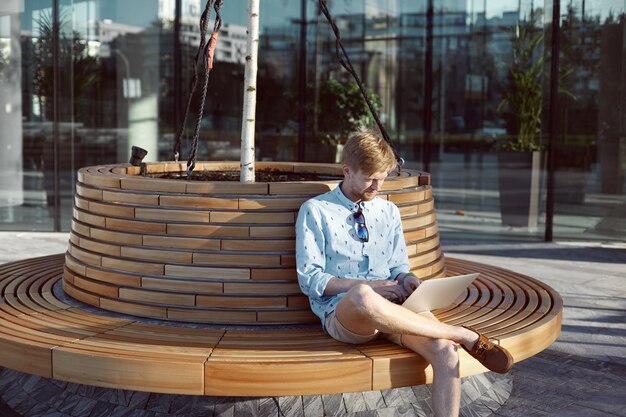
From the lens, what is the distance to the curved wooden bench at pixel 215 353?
3.22 metres

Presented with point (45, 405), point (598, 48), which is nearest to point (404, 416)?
point (45, 405)

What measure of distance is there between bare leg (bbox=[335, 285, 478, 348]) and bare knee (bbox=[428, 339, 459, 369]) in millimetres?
29

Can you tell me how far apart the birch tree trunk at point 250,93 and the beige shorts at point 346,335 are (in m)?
1.31

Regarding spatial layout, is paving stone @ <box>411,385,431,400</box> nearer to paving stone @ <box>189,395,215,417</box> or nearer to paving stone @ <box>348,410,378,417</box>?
paving stone @ <box>348,410,378,417</box>

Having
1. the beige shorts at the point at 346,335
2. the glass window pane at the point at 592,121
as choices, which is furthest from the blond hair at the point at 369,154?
the glass window pane at the point at 592,121

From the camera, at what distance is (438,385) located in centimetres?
335

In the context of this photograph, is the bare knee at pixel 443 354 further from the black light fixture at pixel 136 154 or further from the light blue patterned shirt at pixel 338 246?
the black light fixture at pixel 136 154

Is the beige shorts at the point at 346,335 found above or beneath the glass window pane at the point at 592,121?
beneath

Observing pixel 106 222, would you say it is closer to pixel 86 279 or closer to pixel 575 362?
pixel 86 279

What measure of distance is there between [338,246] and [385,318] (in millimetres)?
509

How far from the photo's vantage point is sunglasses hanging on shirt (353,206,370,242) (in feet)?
12.5

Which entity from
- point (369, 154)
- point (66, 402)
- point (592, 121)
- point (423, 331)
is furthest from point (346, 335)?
point (592, 121)

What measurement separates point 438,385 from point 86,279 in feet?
6.28

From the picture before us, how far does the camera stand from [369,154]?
141 inches
